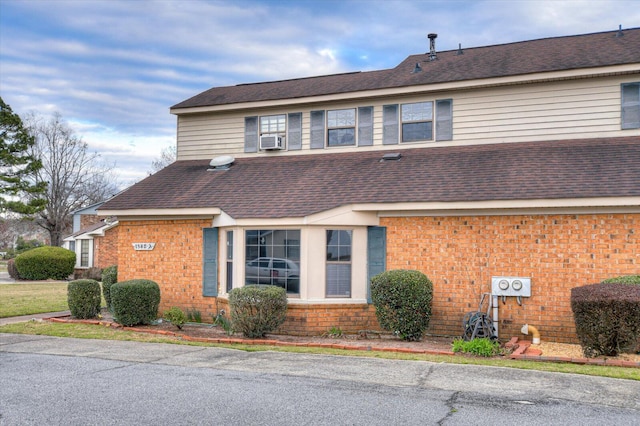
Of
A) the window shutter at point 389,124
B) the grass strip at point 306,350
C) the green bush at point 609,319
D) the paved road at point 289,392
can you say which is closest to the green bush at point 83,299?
the grass strip at point 306,350

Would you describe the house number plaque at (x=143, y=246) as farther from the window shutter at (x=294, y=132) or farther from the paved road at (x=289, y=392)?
the paved road at (x=289, y=392)

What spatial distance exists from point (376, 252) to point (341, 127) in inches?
173

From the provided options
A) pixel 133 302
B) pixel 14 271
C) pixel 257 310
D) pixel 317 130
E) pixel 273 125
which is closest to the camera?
pixel 257 310

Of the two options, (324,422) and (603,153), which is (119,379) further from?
(603,153)

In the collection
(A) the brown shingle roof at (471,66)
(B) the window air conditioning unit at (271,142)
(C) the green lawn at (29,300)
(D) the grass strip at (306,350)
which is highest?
(A) the brown shingle roof at (471,66)

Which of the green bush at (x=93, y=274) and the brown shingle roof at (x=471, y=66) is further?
the green bush at (x=93, y=274)

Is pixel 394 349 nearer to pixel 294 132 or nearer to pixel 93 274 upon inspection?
pixel 294 132

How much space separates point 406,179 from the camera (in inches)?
539

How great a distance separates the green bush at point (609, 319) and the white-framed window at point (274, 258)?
19.4 feet

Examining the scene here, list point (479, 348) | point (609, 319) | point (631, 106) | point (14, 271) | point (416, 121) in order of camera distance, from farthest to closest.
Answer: point (14, 271) → point (416, 121) → point (631, 106) → point (479, 348) → point (609, 319)

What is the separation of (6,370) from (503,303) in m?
9.12

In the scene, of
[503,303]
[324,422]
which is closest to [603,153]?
[503,303]

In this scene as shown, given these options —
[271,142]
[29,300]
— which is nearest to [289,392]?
[271,142]

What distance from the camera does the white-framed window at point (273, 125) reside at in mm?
16922
